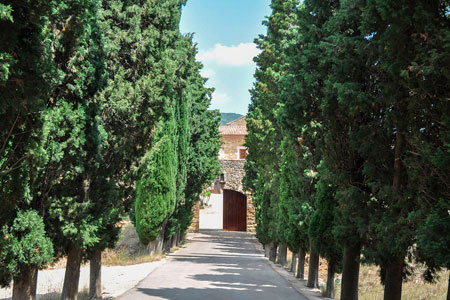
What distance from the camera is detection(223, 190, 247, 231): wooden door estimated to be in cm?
4253

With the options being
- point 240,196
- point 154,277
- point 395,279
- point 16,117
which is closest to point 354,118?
point 395,279

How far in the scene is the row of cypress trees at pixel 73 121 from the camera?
5371mm

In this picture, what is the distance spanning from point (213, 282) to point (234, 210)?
28.6 meters

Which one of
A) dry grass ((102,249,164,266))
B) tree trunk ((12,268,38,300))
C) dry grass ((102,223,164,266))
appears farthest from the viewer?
dry grass ((102,223,164,266))

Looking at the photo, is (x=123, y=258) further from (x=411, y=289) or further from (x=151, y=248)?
(x=411, y=289)

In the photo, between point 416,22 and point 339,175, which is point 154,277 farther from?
point 416,22

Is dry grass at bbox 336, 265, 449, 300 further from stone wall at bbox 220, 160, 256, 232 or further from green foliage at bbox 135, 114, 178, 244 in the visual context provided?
stone wall at bbox 220, 160, 256, 232

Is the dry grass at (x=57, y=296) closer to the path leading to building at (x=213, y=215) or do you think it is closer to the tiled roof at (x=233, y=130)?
the path leading to building at (x=213, y=215)

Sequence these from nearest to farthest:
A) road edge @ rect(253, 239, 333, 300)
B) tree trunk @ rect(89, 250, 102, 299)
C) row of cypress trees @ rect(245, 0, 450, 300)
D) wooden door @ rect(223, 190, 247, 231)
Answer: row of cypress trees @ rect(245, 0, 450, 300), tree trunk @ rect(89, 250, 102, 299), road edge @ rect(253, 239, 333, 300), wooden door @ rect(223, 190, 247, 231)

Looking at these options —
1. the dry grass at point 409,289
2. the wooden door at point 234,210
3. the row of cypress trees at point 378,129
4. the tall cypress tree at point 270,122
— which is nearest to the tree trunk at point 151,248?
the tall cypress tree at point 270,122

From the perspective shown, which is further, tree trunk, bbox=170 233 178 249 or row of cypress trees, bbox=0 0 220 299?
tree trunk, bbox=170 233 178 249

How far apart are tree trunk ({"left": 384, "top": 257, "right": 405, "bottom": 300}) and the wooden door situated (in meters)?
34.9

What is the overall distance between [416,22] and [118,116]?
19.0 feet

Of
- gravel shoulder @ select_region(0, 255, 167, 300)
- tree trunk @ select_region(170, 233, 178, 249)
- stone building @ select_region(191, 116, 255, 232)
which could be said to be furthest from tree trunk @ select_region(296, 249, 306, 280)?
stone building @ select_region(191, 116, 255, 232)
